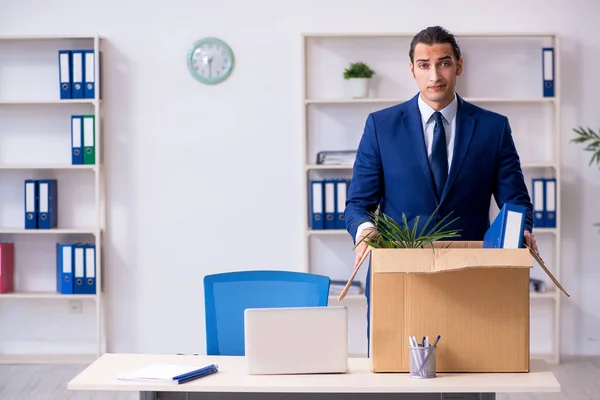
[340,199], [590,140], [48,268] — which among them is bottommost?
[48,268]

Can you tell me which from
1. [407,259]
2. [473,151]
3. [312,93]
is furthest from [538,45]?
[407,259]

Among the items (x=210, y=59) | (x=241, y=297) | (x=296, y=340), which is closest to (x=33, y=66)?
(x=210, y=59)

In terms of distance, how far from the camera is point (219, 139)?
5.00 m

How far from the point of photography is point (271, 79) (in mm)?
4965

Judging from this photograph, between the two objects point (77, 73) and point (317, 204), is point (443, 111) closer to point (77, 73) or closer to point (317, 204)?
point (317, 204)

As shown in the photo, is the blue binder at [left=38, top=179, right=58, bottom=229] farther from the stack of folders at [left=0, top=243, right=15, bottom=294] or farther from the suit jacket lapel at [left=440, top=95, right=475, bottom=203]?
the suit jacket lapel at [left=440, top=95, right=475, bottom=203]

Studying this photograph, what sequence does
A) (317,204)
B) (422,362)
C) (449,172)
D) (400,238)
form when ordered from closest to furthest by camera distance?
(422,362), (400,238), (449,172), (317,204)

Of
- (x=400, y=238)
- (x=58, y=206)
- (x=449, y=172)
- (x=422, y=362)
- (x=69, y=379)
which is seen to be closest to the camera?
(x=422, y=362)

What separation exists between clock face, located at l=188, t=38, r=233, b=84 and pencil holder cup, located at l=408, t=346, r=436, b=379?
3350 mm

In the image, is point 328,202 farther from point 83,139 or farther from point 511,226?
point 511,226

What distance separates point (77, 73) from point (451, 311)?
11.5 feet

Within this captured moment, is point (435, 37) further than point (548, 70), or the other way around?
point (548, 70)

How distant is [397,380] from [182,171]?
333cm

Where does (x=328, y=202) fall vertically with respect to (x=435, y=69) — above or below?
below
